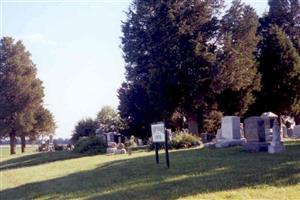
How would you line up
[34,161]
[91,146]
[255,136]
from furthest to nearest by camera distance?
[91,146] → [34,161] → [255,136]

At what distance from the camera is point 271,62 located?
4303 cm

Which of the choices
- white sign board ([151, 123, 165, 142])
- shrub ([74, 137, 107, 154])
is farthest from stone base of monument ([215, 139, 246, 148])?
shrub ([74, 137, 107, 154])

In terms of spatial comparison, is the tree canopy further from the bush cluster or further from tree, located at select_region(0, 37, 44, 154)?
the bush cluster

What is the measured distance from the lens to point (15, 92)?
53.5 meters

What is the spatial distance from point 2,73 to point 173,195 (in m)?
47.8

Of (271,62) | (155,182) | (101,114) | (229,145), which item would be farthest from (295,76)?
(155,182)

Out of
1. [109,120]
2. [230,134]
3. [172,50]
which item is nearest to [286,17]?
[172,50]

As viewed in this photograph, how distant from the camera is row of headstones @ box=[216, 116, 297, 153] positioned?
1923 cm

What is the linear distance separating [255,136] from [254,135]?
106mm

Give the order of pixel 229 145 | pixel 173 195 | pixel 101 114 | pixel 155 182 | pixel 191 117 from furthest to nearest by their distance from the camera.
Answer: pixel 101 114
pixel 191 117
pixel 229 145
pixel 155 182
pixel 173 195

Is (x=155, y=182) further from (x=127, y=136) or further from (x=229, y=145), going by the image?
(x=127, y=136)

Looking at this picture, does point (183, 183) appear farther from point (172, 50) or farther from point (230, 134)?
point (172, 50)

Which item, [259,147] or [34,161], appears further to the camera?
[34,161]

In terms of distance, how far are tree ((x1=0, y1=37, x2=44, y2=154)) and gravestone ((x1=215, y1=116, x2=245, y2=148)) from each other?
111ft
